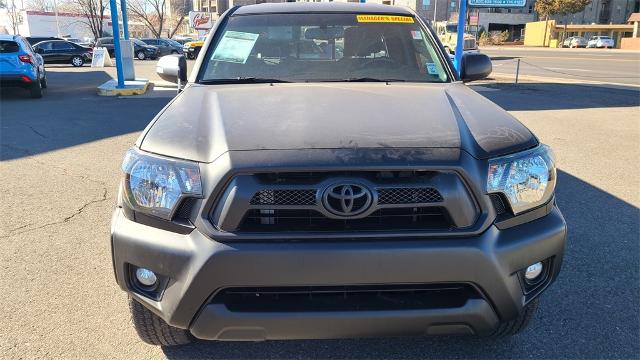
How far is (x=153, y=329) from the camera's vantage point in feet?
7.81

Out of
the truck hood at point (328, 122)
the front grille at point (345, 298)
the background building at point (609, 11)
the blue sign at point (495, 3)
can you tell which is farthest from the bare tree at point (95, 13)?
the background building at point (609, 11)

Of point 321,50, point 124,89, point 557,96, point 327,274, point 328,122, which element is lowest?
point 557,96

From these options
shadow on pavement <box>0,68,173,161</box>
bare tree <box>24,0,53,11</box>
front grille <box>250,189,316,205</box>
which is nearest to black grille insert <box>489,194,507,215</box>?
front grille <box>250,189,316,205</box>

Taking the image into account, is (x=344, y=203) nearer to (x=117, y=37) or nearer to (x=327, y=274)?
(x=327, y=274)

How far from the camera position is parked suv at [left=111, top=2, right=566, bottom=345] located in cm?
198

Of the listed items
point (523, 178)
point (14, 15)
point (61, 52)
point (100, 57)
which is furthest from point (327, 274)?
point (14, 15)

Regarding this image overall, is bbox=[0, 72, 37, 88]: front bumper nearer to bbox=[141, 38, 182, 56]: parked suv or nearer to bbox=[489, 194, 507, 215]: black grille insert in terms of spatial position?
bbox=[489, 194, 507, 215]: black grille insert

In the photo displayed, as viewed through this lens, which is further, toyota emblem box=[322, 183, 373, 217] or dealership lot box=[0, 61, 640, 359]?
dealership lot box=[0, 61, 640, 359]

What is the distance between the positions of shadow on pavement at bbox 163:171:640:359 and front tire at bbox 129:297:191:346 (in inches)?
7.9

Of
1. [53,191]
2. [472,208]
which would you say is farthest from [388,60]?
[53,191]

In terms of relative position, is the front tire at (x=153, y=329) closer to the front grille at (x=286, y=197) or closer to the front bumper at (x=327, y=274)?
the front bumper at (x=327, y=274)

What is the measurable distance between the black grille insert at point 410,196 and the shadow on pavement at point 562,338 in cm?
97

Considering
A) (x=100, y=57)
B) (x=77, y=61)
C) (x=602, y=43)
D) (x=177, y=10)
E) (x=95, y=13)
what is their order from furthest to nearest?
(x=177, y=10), (x=602, y=43), (x=95, y=13), (x=77, y=61), (x=100, y=57)

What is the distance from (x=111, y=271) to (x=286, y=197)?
80.7 inches
